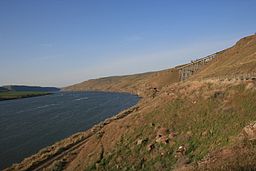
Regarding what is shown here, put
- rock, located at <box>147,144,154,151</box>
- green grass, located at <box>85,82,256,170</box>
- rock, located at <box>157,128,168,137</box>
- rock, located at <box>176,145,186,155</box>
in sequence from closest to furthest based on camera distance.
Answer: green grass, located at <box>85,82,256,170</box>, rock, located at <box>176,145,186,155</box>, rock, located at <box>147,144,154,151</box>, rock, located at <box>157,128,168,137</box>

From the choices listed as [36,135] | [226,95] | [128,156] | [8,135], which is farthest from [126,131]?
[8,135]

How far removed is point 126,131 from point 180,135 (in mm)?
8114

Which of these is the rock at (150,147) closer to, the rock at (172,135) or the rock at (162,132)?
the rock at (162,132)

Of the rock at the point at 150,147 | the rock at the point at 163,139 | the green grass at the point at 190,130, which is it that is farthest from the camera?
the rock at the point at 150,147

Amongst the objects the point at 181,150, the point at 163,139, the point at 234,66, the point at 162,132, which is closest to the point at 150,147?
the point at 163,139

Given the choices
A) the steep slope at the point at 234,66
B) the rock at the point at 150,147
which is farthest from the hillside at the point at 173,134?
the steep slope at the point at 234,66

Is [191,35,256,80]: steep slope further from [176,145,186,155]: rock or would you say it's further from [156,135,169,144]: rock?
[176,145,186,155]: rock

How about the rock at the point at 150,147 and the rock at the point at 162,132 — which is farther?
the rock at the point at 162,132

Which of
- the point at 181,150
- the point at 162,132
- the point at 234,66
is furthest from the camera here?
the point at 234,66

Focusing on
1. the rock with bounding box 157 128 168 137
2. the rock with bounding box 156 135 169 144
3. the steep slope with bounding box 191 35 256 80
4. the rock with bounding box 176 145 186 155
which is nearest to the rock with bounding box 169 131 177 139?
the rock with bounding box 156 135 169 144

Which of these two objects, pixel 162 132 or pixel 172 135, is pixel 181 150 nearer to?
pixel 172 135

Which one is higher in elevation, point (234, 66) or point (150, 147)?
point (234, 66)

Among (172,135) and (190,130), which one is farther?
(172,135)

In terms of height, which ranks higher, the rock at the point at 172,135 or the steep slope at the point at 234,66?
the steep slope at the point at 234,66
